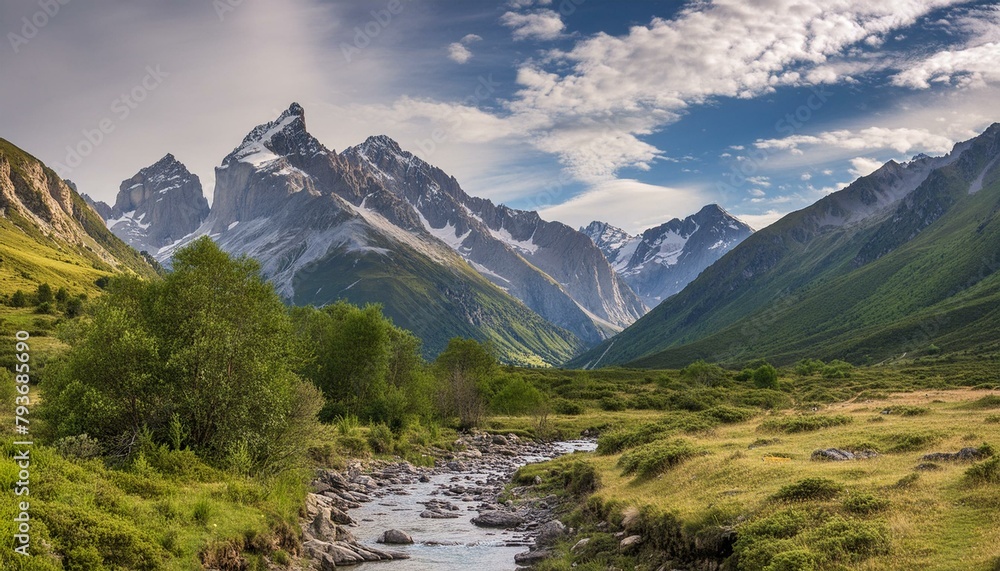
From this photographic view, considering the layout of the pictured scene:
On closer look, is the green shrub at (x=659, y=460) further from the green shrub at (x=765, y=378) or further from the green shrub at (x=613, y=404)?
the green shrub at (x=765, y=378)

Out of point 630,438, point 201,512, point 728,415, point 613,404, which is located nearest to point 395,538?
point 201,512

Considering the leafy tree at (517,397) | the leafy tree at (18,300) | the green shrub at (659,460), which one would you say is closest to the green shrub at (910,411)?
the green shrub at (659,460)

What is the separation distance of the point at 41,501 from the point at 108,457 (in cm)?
1101

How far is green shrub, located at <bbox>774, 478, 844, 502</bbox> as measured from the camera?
82.9ft

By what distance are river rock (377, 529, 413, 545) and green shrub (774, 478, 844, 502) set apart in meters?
22.4

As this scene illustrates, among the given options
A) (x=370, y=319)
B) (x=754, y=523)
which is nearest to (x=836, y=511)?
(x=754, y=523)

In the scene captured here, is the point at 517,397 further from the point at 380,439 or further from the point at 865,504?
the point at 865,504

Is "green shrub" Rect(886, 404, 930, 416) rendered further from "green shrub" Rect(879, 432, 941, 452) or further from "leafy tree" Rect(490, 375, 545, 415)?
"leafy tree" Rect(490, 375, 545, 415)

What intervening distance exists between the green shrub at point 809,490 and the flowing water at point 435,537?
1456cm

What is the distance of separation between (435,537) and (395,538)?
2.83 meters

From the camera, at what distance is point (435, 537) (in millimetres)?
39625

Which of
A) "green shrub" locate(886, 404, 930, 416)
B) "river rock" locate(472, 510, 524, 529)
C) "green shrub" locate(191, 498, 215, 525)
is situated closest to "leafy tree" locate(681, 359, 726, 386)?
"green shrub" locate(886, 404, 930, 416)

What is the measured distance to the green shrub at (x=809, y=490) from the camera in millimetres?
25281

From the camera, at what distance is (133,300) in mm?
43750
